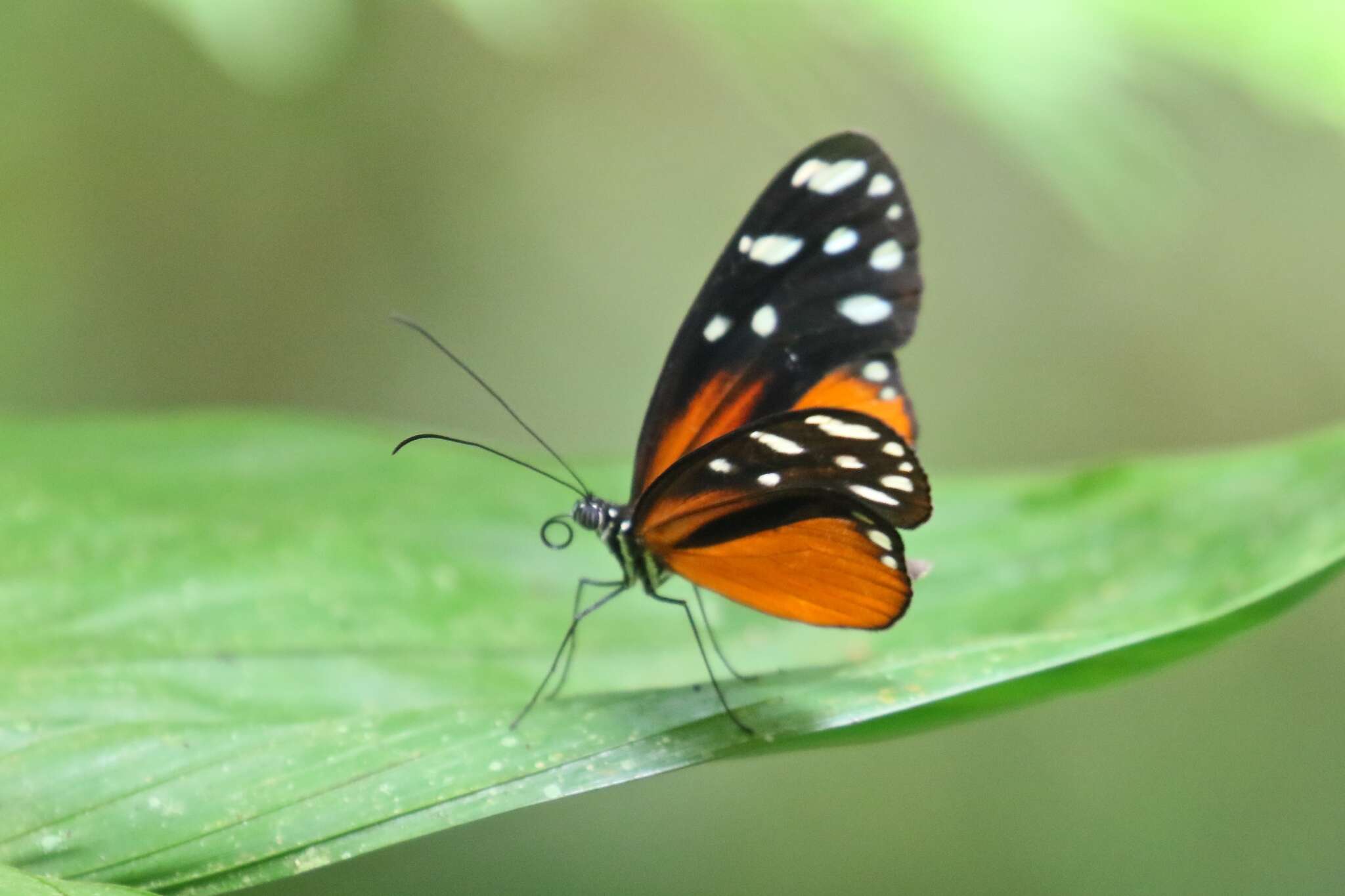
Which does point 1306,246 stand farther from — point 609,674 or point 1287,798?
point 609,674

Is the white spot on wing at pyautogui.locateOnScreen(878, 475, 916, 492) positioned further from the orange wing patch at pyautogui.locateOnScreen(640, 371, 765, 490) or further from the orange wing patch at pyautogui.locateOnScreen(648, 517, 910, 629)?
the orange wing patch at pyautogui.locateOnScreen(640, 371, 765, 490)

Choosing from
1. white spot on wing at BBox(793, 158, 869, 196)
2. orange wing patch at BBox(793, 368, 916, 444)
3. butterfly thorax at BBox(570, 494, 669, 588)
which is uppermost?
white spot on wing at BBox(793, 158, 869, 196)

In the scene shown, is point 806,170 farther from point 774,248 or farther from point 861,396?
point 861,396

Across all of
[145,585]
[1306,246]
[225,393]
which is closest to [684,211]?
[225,393]

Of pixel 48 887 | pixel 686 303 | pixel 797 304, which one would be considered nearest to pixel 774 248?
pixel 797 304

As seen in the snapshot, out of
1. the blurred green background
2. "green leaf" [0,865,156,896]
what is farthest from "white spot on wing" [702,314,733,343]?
the blurred green background

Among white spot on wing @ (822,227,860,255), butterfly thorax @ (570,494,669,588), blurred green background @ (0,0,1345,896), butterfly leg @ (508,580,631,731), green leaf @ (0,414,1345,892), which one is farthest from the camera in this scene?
blurred green background @ (0,0,1345,896)
